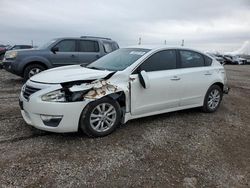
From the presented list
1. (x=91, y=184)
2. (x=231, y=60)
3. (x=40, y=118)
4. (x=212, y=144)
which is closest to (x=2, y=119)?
(x=40, y=118)

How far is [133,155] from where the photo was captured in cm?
404

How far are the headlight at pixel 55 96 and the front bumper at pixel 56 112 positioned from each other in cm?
6

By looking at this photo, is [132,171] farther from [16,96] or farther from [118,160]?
[16,96]

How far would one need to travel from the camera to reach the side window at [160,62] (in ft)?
17.0

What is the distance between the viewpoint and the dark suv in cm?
941

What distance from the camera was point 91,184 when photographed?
3.25 meters

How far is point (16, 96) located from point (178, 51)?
4.38m

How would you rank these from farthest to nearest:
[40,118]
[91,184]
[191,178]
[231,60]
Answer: [231,60] → [40,118] → [191,178] → [91,184]

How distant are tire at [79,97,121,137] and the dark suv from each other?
5.36m

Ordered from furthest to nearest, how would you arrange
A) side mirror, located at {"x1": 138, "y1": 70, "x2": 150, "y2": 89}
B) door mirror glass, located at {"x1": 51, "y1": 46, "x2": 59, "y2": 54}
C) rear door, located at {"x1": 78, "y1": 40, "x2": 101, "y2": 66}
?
rear door, located at {"x1": 78, "y1": 40, "x2": 101, "y2": 66}
door mirror glass, located at {"x1": 51, "y1": 46, "x2": 59, "y2": 54}
side mirror, located at {"x1": 138, "y1": 70, "x2": 150, "y2": 89}

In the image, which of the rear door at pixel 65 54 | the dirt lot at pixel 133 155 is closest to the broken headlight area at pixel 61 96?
the dirt lot at pixel 133 155

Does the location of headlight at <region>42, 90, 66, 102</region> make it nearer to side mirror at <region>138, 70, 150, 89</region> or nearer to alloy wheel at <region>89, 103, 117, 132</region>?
alloy wheel at <region>89, 103, 117, 132</region>

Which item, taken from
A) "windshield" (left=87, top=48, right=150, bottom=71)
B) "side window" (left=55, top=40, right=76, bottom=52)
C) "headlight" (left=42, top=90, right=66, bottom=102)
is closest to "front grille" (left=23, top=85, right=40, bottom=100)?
"headlight" (left=42, top=90, right=66, bottom=102)

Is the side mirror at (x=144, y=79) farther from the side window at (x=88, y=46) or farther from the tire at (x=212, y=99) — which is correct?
the side window at (x=88, y=46)
